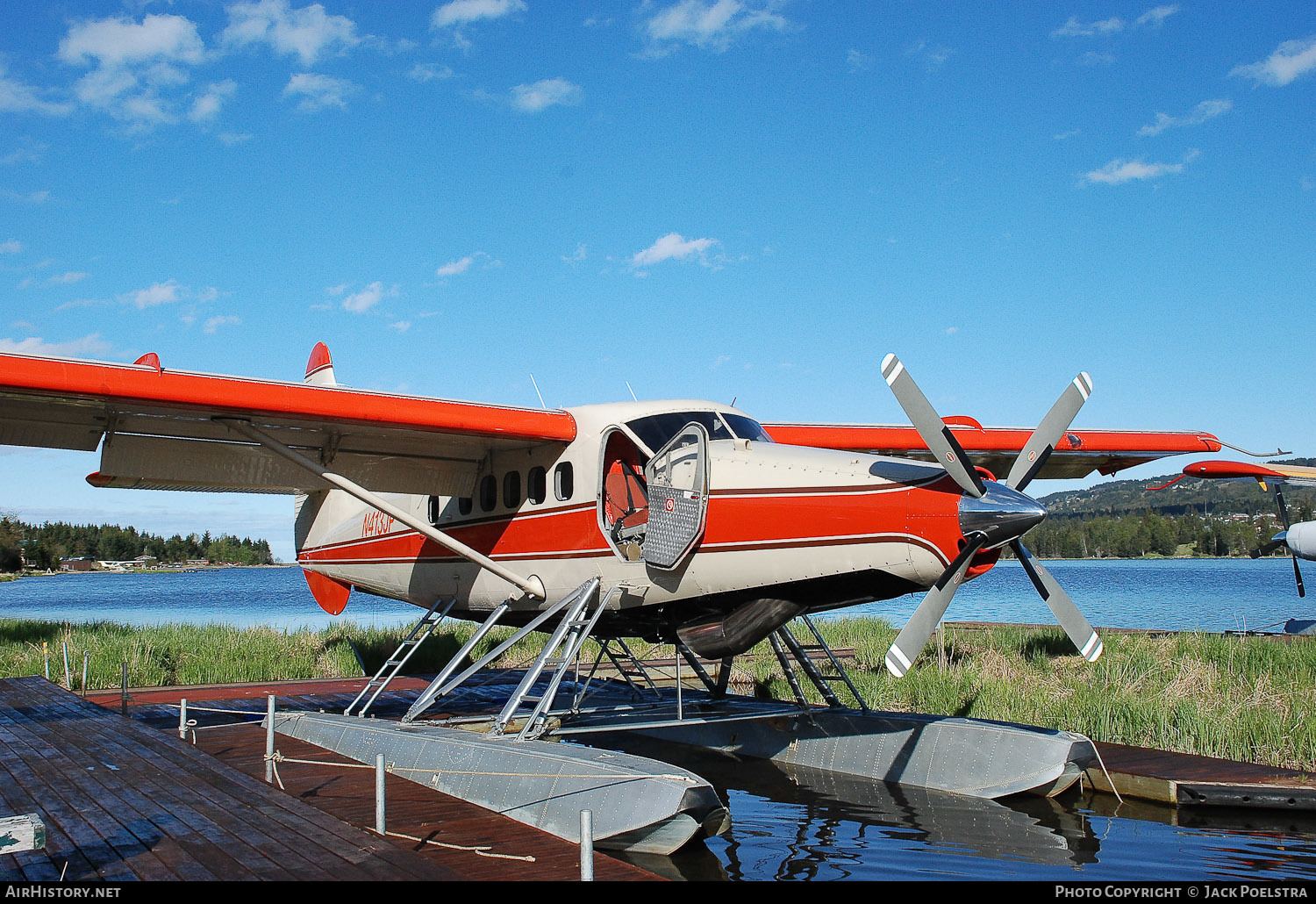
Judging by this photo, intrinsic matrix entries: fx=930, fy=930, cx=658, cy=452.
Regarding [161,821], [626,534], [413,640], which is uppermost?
[626,534]

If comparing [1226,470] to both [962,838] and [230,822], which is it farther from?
[230,822]

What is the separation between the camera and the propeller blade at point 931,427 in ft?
20.0

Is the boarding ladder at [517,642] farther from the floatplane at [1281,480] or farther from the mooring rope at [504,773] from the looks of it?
the floatplane at [1281,480]

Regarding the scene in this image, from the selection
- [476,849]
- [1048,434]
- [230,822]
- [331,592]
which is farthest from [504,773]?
[331,592]

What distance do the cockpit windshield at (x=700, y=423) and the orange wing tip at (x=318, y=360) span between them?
25.5 feet

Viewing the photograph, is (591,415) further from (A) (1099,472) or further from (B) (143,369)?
(A) (1099,472)

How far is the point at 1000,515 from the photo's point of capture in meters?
5.85

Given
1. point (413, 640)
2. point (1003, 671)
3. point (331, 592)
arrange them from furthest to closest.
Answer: point (331, 592) → point (1003, 671) → point (413, 640)

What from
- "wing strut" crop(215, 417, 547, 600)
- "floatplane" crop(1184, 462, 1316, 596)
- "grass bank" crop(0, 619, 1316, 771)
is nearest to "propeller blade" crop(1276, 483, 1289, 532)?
"floatplane" crop(1184, 462, 1316, 596)

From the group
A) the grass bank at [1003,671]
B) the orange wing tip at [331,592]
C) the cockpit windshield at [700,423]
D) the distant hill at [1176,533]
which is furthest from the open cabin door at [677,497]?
the distant hill at [1176,533]

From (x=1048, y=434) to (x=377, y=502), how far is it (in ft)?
18.4

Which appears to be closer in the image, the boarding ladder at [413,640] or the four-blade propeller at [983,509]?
the four-blade propeller at [983,509]
